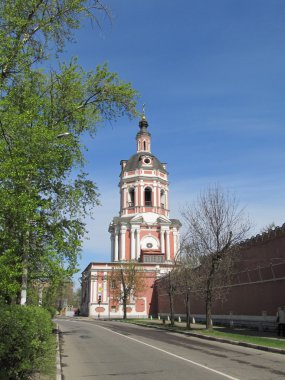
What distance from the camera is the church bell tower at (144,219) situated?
74.8 meters

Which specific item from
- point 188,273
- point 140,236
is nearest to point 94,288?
point 140,236

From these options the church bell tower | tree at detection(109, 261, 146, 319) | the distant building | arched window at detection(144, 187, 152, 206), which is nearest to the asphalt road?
tree at detection(109, 261, 146, 319)

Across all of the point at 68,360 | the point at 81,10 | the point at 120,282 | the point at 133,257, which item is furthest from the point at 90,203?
the point at 133,257

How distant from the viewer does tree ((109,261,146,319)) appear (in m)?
62.2

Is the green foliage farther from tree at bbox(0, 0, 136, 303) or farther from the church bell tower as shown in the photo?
the church bell tower

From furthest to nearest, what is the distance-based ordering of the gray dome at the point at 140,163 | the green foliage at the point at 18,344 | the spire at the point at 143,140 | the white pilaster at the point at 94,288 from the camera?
1. the spire at the point at 143,140
2. the gray dome at the point at 140,163
3. the white pilaster at the point at 94,288
4. the green foliage at the point at 18,344

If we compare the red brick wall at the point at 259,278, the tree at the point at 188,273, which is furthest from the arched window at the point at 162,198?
the red brick wall at the point at 259,278

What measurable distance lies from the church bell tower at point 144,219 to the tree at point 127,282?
668 cm

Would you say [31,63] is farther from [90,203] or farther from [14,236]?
[90,203]

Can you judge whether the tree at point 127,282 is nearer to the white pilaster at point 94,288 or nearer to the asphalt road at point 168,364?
the white pilaster at point 94,288

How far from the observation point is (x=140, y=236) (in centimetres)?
7531

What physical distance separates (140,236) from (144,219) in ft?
9.84

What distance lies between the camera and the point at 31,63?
1171 centimetres

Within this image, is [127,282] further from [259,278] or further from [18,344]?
[18,344]
